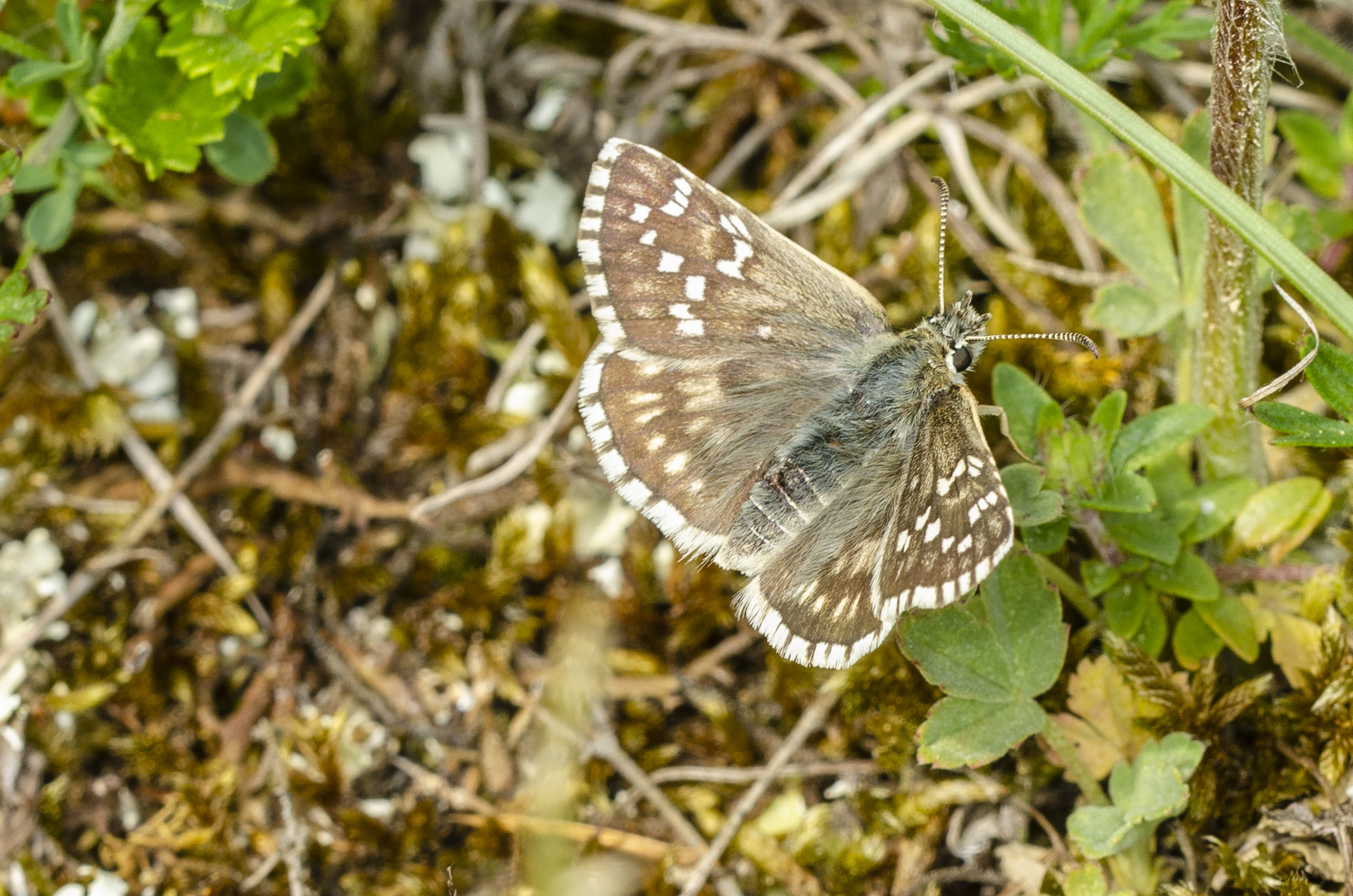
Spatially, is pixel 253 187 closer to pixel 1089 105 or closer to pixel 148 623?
pixel 148 623

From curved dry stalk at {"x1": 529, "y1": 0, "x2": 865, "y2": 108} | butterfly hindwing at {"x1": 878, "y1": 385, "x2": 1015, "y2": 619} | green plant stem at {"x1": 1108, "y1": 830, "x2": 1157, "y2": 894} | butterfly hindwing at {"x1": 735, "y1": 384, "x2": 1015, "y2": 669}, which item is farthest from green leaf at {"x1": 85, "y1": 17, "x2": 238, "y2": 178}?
green plant stem at {"x1": 1108, "y1": 830, "x2": 1157, "y2": 894}

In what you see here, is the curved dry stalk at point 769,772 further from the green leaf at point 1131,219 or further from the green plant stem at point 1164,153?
the green plant stem at point 1164,153

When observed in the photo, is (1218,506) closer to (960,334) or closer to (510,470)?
(960,334)

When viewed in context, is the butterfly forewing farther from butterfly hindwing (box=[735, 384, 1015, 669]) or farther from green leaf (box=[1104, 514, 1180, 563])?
green leaf (box=[1104, 514, 1180, 563])

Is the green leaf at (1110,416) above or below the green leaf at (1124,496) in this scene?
above

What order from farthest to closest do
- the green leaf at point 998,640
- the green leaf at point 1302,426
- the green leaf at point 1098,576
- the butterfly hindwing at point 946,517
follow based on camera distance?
1. the green leaf at point 1098,576
2. the green leaf at point 998,640
3. the green leaf at point 1302,426
4. the butterfly hindwing at point 946,517

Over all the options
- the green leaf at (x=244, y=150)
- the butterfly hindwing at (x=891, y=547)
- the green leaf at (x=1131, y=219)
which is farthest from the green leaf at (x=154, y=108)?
the green leaf at (x=1131, y=219)
